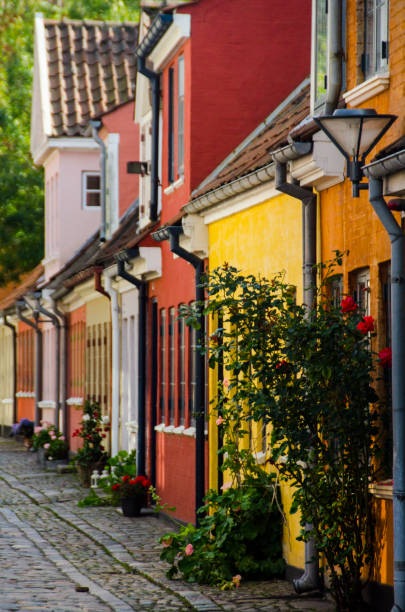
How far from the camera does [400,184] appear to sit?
27.2 ft

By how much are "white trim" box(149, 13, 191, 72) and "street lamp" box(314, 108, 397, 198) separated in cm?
767

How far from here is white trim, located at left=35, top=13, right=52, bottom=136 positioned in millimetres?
30422

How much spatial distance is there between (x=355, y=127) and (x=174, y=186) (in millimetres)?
8547

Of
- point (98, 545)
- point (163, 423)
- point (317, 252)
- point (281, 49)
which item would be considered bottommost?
point (98, 545)

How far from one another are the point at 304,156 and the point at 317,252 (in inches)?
33.1

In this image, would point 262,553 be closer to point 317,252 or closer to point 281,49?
point 317,252

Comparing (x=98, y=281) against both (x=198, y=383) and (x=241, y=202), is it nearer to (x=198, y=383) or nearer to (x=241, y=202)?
(x=198, y=383)

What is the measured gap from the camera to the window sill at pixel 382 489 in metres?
Result: 9.11

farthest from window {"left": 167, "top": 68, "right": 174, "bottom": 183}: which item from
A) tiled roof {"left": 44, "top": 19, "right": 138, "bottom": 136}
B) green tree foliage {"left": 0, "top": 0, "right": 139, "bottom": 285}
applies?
green tree foliage {"left": 0, "top": 0, "right": 139, "bottom": 285}

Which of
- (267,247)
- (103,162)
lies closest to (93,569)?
(267,247)

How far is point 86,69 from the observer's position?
3139 cm

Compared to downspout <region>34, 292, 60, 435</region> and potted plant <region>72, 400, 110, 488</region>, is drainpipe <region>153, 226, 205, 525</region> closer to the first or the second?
potted plant <region>72, 400, 110, 488</region>

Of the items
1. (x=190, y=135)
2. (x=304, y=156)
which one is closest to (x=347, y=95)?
(x=304, y=156)

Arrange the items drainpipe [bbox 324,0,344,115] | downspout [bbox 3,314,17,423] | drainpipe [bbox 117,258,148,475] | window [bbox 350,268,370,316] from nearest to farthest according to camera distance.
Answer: window [bbox 350,268,370,316] → drainpipe [bbox 324,0,344,115] → drainpipe [bbox 117,258,148,475] → downspout [bbox 3,314,17,423]
